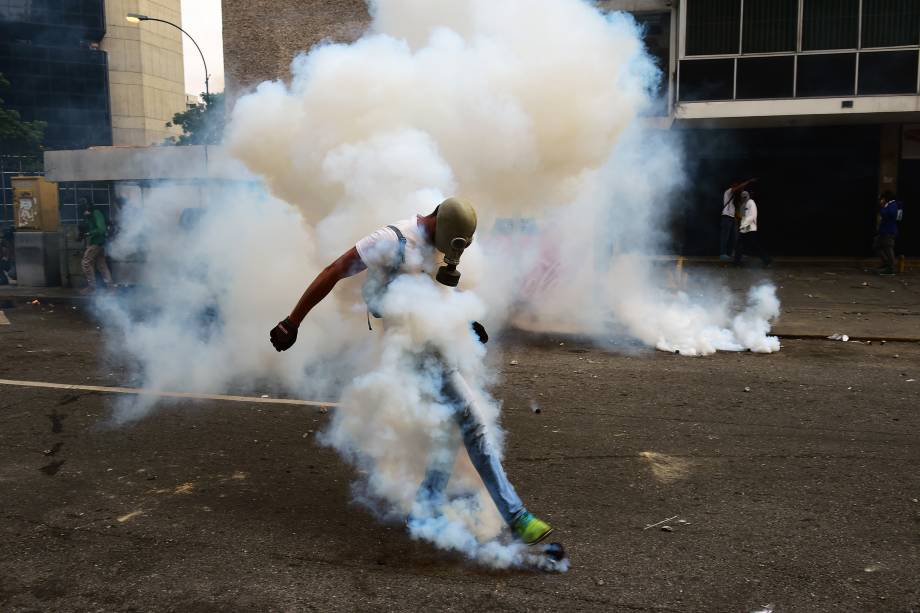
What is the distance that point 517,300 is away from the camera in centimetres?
888

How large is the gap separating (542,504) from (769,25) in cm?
1471

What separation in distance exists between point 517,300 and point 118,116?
31.3 metres

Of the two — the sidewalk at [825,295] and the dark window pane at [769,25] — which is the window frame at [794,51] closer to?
the dark window pane at [769,25]

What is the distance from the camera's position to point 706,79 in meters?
15.9

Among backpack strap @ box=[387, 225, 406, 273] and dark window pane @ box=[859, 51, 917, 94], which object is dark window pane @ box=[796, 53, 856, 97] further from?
backpack strap @ box=[387, 225, 406, 273]

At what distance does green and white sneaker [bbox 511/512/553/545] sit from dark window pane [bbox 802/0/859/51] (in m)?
15.1

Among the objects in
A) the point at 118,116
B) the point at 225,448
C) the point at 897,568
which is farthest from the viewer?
the point at 118,116

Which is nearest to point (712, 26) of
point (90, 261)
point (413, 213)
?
point (90, 261)

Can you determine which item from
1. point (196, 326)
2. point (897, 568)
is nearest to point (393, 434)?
point (897, 568)

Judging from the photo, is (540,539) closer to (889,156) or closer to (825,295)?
(825,295)

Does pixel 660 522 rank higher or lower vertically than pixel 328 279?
lower

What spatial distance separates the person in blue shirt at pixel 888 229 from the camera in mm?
13086

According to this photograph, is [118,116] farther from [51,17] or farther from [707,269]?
[707,269]

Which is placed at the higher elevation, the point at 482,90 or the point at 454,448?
the point at 482,90
